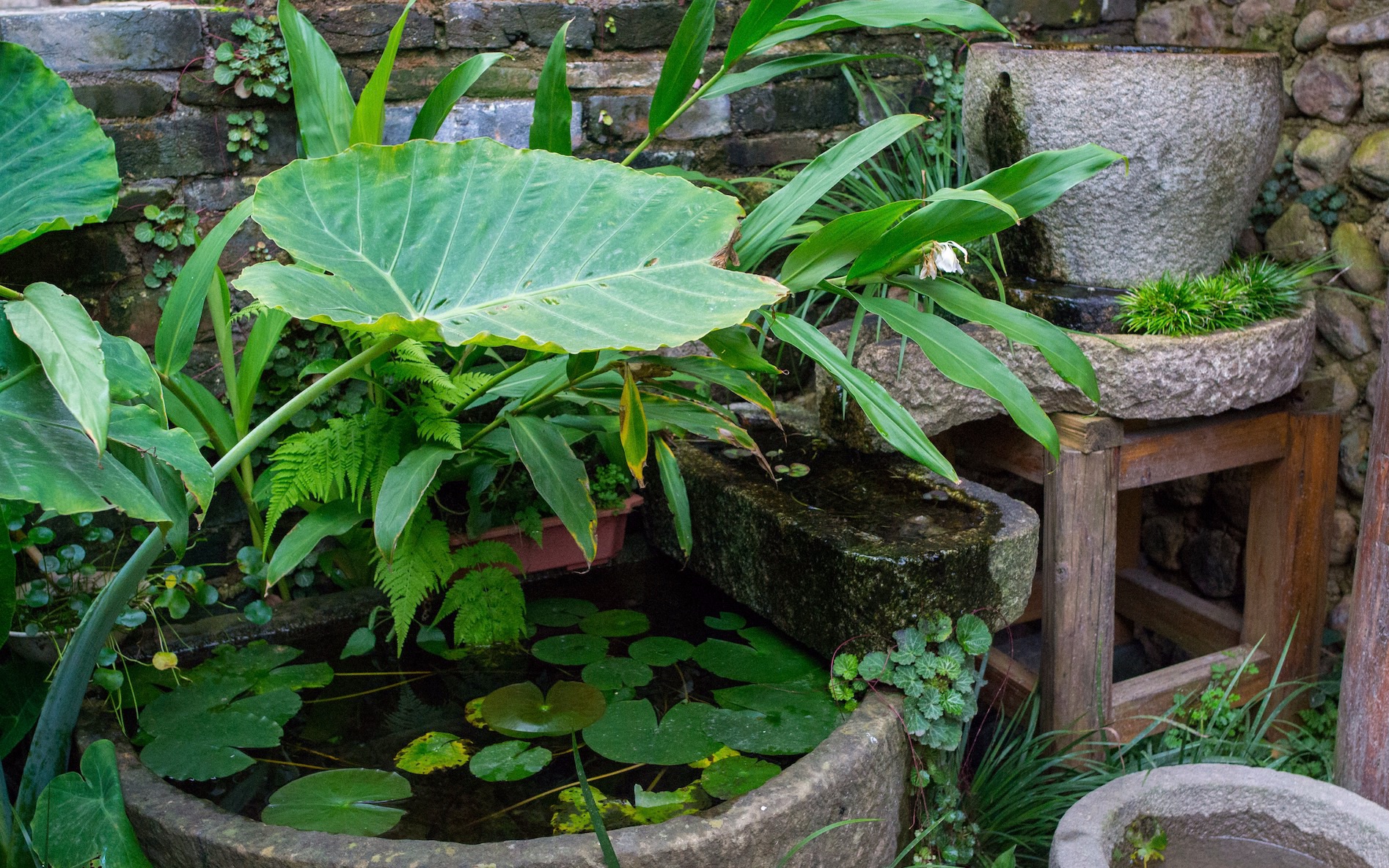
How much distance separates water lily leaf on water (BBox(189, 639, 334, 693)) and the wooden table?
1.35 metres

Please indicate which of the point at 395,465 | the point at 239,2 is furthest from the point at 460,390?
the point at 239,2

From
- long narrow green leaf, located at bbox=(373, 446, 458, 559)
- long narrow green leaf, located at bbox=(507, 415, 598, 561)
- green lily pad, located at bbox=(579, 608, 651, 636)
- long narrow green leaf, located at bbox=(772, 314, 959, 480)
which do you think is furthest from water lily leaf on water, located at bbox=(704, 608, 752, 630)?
long narrow green leaf, located at bbox=(772, 314, 959, 480)

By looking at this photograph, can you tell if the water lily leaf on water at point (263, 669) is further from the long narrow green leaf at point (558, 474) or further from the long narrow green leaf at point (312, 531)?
the long narrow green leaf at point (558, 474)

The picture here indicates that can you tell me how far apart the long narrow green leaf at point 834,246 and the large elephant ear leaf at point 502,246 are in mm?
302

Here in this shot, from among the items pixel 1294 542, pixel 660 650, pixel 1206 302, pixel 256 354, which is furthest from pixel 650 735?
pixel 1294 542

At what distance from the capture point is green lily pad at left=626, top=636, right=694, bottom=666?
1.95m

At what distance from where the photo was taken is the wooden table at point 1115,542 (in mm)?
2105

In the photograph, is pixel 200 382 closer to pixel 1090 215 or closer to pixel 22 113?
pixel 22 113

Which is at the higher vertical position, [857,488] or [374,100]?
[374,100]

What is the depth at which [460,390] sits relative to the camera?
195 cm

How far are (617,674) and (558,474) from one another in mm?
385

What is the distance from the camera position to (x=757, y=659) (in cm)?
196

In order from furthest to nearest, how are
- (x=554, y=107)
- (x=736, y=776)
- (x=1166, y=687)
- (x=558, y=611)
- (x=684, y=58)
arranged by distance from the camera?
(x=1166, y=687)
(x=558, y=611)
(x=554, y=107)
(x=684, y=58)
(x=736, y=776)

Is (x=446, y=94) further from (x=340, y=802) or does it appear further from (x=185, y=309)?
(x=340, y=802)
